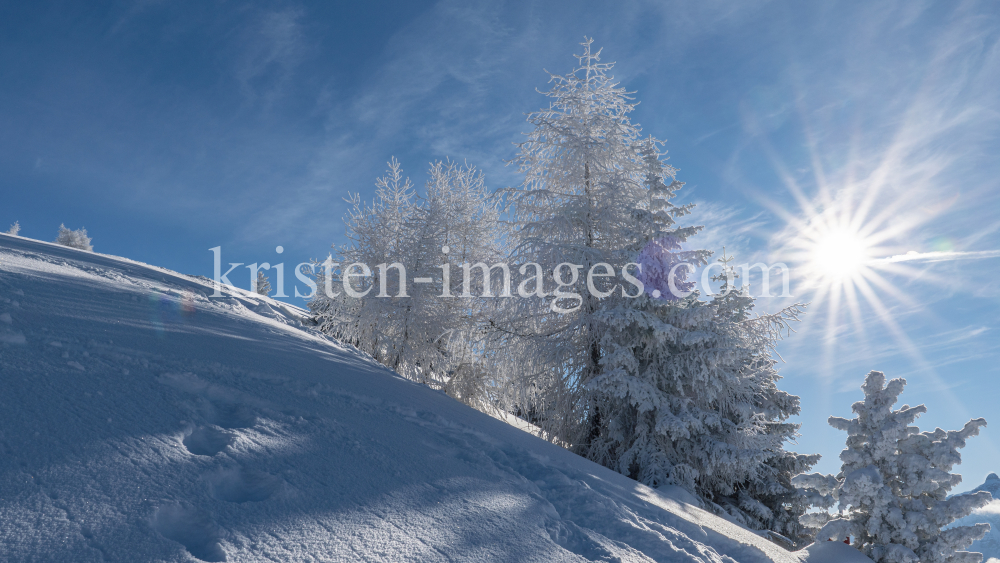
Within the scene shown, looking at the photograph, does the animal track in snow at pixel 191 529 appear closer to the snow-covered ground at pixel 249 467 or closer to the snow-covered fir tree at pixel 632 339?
the snow-covered ground at pixel 249 467

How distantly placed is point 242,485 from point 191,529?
0.50 metres

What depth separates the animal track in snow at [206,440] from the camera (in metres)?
3.11

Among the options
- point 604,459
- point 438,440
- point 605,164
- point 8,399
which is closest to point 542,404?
point 604,459

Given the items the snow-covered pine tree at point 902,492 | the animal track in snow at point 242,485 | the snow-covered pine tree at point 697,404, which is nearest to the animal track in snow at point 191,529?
the animal track in snow at point 242,485

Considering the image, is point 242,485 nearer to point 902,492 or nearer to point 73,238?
point 902,492

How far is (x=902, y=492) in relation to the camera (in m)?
Answer: 6.62

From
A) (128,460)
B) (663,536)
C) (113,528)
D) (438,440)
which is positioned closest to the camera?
(113,528)

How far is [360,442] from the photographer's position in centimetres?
396

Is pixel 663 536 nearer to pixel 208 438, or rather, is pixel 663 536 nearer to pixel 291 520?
pixel 291 520

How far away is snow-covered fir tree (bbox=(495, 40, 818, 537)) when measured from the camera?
9719 mm

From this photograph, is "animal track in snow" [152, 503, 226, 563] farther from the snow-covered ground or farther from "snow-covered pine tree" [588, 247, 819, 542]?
"snow-covered pine tree" [588, 247, 819, 542]

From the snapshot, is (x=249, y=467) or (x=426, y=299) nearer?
(x=249, y=467)

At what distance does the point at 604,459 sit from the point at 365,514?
8.34m

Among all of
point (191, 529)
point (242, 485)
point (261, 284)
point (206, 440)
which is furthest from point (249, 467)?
point (261, 284)
